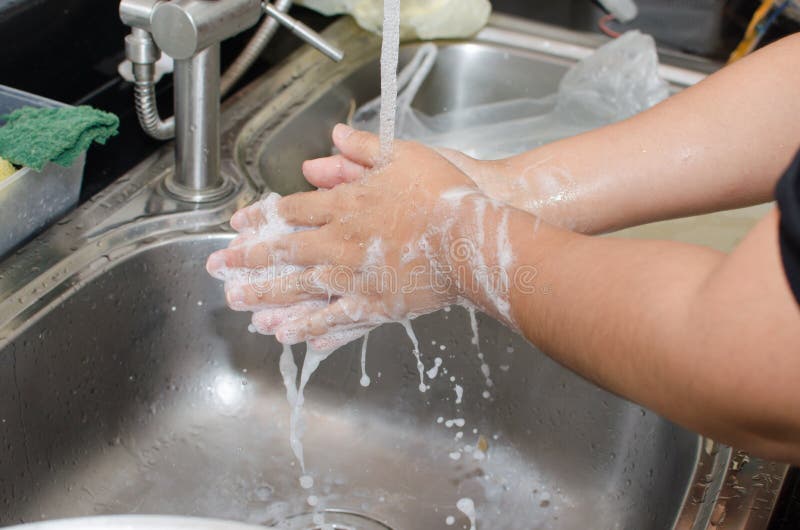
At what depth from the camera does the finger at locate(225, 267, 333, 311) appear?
0.76m

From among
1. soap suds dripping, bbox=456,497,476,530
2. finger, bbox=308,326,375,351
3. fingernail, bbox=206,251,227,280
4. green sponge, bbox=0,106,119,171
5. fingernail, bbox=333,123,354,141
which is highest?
fingernail, bbox=333,123,354,141

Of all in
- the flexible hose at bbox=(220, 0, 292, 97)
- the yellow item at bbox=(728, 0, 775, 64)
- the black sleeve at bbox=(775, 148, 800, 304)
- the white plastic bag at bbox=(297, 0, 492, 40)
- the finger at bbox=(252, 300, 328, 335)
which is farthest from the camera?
the yellow item at bbox=(728, 0, 775, 64)

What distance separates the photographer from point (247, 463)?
95 centimetres

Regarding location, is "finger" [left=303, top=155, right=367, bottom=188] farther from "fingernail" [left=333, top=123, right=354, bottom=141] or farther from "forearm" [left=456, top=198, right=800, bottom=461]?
"forearm" [left=456, top=198, right=800, bottom=461]

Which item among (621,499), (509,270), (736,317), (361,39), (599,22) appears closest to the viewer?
→ (736,317)

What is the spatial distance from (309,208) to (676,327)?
377mm

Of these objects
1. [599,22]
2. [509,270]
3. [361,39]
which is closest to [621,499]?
[509,270]

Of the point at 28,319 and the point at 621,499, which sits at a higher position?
the point at 28,319

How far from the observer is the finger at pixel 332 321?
0.74 metres

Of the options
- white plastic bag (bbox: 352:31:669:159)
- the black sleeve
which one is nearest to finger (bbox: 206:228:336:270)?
the black sleeve

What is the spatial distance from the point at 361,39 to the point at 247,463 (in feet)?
2.10

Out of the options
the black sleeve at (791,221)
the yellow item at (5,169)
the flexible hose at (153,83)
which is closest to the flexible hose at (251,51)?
the flexible hose at (153,83)

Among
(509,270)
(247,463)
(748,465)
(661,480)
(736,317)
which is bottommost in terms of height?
(247,463)

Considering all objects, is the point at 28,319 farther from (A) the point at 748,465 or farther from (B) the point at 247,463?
(A) the point at 748,465
